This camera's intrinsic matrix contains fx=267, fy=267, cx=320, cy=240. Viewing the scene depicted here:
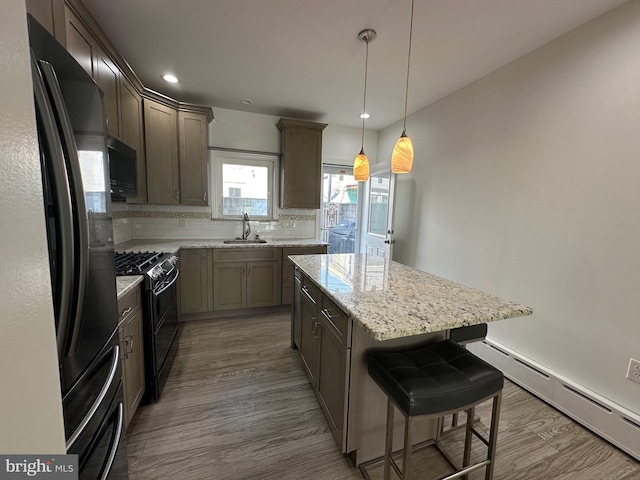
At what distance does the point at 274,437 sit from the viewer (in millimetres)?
1633

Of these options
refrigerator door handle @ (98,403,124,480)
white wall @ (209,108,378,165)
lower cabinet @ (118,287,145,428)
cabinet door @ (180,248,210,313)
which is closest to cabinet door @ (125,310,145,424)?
lower cabinet @ (118,287,145,428)

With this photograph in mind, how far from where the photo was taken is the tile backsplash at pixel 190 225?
3.18 meters

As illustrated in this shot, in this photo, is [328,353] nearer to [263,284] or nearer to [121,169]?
[263,284]

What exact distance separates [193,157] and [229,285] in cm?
158

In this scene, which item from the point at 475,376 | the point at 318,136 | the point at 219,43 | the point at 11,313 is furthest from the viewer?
the point at 318,136

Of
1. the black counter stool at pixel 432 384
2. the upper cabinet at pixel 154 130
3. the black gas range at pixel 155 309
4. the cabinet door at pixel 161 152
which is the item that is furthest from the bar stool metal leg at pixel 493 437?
the cabinet door at pixel 161 152

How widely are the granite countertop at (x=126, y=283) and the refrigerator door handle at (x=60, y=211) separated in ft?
2.21

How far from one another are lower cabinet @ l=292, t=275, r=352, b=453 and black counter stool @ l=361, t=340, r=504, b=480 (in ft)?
0.57

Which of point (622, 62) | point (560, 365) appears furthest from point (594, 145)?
point (560, 365)

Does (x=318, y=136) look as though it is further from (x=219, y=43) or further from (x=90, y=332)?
(x=90, y=332)

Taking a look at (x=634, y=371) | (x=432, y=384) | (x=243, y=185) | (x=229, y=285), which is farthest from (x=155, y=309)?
(x=634, y=371)

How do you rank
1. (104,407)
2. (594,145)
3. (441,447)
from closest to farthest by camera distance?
(104,407), (441,447), (594,145)

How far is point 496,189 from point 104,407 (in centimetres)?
297

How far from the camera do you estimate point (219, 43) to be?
2.13 m
